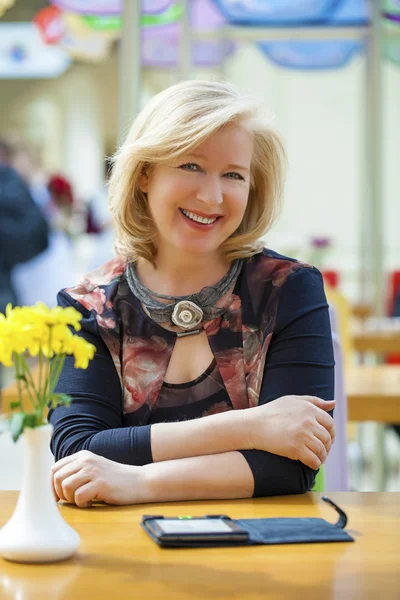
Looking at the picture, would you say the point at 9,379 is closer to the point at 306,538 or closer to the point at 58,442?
the point at 58,442

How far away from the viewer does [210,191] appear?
1.71 metres

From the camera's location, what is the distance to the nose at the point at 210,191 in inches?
67.2

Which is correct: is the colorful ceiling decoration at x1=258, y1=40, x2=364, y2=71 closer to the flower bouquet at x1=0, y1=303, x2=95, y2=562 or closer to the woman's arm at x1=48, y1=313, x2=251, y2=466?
the woman's arm at x1=48, y1=313, x2=251, y2=466

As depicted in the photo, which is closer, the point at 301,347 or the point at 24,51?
the point at 301,347

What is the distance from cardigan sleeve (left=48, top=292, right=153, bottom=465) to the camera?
5.16 feet

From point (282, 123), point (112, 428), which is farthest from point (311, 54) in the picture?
point (112, 428)

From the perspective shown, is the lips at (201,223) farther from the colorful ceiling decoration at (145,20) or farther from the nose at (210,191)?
the colorful ceiling decoration at (145,20)

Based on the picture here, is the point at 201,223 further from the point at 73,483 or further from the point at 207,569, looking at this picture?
the point at 207,569

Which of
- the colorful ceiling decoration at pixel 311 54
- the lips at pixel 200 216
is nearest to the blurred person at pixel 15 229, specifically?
the colorful ceiling decoration at pixel 311 54

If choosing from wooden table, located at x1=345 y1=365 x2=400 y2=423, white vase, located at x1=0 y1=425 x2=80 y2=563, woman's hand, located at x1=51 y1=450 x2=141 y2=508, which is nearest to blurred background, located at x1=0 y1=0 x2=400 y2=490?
wooden table, located at x1=345 y1=365 x2=400 y2=423

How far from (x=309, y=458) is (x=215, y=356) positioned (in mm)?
292

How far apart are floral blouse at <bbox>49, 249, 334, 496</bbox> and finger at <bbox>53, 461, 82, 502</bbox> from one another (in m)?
0.19

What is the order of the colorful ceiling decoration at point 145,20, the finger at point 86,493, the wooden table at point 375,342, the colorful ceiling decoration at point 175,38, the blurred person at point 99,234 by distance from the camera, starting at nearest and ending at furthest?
the finger at point 86,493 → the wooden table at point 375,342 → the colorful ceiling decoration at point 145,20 → the colorful ceiling decoration at point 175,38 → the blurred person at point 99,234

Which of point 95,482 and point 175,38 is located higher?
point 175,38
